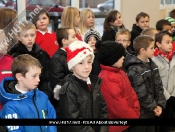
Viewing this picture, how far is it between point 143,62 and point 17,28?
128cm

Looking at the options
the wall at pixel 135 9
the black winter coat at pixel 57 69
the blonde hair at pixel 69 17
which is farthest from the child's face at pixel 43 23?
the wall at pixel 135 9

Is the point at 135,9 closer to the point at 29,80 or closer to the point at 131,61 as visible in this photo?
the point at 131,61

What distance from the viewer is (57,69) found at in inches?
121

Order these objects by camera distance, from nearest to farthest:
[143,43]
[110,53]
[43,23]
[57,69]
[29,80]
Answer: [29,80]
[110,53]
[57,69]
[143,43]
[43,23]

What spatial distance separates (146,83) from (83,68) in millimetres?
887

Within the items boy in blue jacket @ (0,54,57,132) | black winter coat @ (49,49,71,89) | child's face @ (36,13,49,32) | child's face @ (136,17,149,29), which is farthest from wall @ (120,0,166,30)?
boy in blue jacket @ (0,54,57,132)

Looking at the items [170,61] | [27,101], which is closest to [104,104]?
[27,101]

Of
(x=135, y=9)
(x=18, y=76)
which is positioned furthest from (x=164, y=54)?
(x=135, y=9)

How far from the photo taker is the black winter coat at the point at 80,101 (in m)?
2.42

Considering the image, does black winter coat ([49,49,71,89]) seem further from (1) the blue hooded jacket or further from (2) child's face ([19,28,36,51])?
(1) the blue hooded jacket

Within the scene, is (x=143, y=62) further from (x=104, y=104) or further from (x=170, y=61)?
(x=104, y=104)

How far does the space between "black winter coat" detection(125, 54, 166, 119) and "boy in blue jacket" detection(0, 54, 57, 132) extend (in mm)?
1046

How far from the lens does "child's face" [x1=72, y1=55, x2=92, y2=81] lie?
2525 mm

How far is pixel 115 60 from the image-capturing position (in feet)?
9.34
